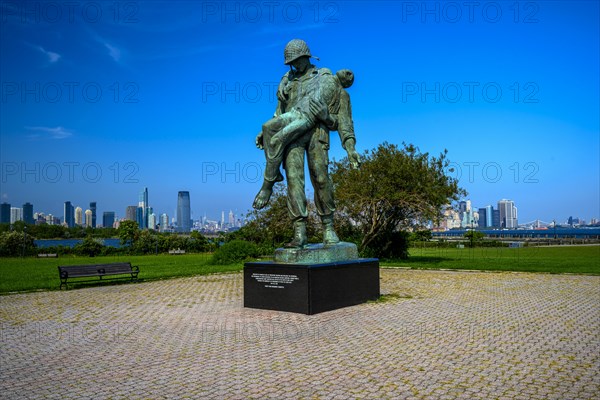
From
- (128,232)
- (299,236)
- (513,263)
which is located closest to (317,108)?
(299,236)

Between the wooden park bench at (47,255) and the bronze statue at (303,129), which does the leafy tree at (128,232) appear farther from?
the bronze statue at (303,129)

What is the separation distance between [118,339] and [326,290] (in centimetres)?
344

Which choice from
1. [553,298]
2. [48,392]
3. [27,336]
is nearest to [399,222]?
[553,298]

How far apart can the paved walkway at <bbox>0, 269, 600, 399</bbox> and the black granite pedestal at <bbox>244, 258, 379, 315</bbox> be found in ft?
0.85

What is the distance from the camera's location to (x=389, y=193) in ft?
72.8

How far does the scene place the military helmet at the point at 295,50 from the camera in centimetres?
930

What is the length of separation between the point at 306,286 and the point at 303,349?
7.71 ft

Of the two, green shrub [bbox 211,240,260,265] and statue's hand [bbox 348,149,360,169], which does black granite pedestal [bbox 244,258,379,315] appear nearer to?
statue's hand [bbox 348,149,360,169]

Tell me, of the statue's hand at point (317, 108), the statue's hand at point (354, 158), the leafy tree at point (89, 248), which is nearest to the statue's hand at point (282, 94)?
the statue's hand at point (317, 108)

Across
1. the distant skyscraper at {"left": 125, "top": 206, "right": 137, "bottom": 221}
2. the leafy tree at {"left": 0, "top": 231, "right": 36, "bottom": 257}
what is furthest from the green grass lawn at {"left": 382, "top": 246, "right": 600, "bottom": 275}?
the distant skyscraper at {"left": 125, "top": 206, "right": 137, "bottom": 221}

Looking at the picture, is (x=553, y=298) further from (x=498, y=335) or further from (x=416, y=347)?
(x=416, y=347)

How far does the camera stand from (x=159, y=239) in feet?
154

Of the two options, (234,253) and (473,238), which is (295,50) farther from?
(473,238)

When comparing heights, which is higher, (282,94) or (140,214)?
(140,214)
